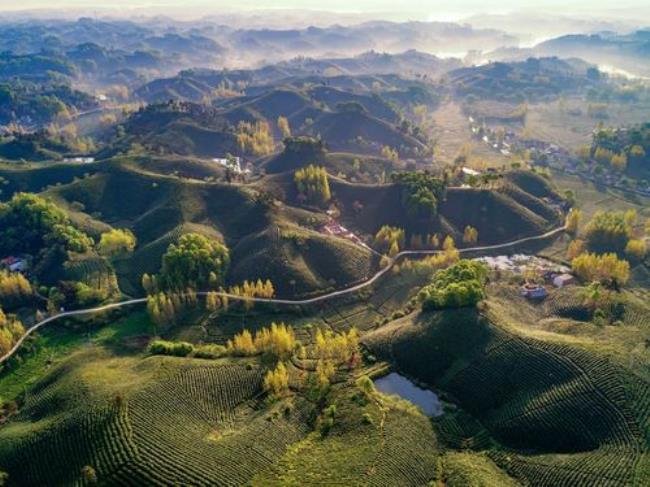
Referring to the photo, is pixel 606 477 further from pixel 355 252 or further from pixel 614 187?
pixel 614 187

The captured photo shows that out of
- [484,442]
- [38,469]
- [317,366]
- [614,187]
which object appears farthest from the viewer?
[614,187]

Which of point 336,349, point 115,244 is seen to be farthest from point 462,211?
point 115,244

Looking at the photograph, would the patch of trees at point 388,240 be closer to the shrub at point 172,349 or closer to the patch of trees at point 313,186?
the patch of trees at point 313,186

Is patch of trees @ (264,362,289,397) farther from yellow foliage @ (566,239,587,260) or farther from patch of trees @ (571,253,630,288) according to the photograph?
yellow foliage @ (566,239,587,260)

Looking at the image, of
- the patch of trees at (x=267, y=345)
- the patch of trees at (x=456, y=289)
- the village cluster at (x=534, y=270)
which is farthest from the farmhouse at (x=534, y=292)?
the patch of trees at (x=267, y=345)

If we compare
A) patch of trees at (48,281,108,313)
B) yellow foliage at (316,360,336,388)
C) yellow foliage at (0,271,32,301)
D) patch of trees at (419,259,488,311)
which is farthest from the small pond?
yellow foliage at (0,271,32,301)

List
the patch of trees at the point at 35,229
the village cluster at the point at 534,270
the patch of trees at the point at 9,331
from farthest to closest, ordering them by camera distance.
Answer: the patch of trees at the point at 35,229
the village cluster at the point at 534,270
the patch of trees at the point at 9,331

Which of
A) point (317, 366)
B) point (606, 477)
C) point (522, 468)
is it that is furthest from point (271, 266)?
point (606, 477)
